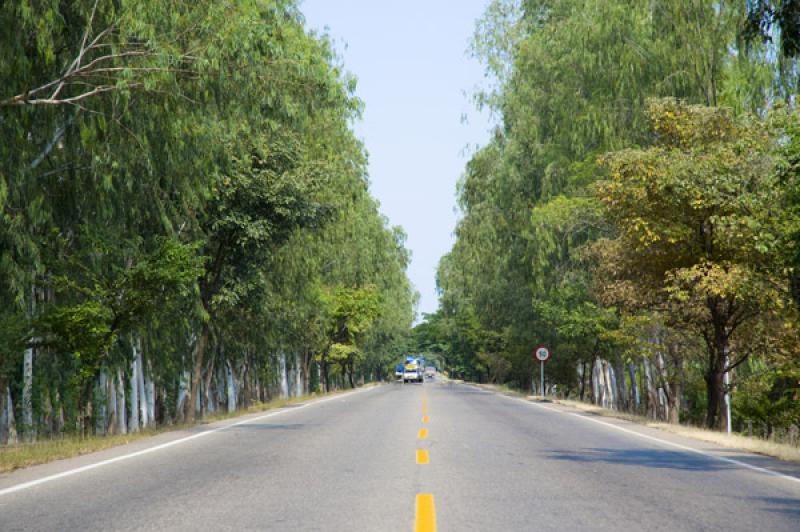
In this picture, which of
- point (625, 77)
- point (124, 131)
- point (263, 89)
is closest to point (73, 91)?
point (124, 131)

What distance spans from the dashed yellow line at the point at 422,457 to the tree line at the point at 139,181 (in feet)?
19.0

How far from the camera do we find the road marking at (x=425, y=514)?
6598 mm

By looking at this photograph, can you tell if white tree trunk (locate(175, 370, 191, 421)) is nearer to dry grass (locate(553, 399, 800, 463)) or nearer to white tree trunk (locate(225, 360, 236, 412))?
white tree trunk (locate(225, 360, 236, 412))

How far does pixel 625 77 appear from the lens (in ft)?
88.1

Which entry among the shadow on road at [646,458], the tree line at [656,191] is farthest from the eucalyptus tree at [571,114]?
the shadow on road at [646,458]

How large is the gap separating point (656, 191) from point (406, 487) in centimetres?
1308

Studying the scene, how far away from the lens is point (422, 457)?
11.7m

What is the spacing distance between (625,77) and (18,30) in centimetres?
1893

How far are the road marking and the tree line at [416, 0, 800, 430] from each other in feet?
21.3

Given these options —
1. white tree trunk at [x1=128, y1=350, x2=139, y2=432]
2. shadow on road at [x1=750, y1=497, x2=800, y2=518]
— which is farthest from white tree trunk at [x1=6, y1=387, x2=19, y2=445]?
shadow on road at [x1=750, y1=497, x2=800, y2=518]

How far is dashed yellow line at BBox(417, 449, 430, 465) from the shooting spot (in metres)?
11.2

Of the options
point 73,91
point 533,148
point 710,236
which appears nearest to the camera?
point 73,91

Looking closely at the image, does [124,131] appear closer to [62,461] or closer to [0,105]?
[0,105]

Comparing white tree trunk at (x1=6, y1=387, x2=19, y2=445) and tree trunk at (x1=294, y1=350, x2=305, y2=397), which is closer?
white tree trunk at (x1=6, y1=387, x2=19, y2=445)
